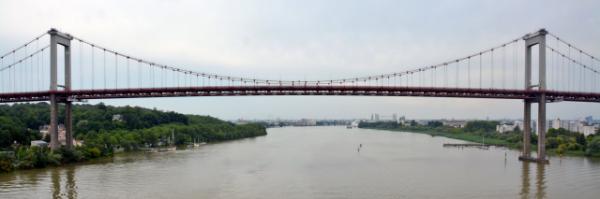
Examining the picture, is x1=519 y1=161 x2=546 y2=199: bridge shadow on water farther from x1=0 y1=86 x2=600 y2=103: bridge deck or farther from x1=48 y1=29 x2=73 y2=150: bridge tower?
x1=48 y1=29 x2=73 y2=150: bridge tower

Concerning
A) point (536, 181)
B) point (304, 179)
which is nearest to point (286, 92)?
point (304, 179)

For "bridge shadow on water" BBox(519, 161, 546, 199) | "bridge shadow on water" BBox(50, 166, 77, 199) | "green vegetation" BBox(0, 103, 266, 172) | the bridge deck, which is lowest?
"bridge shadow on water" BBox(519, 161, 546, 199)

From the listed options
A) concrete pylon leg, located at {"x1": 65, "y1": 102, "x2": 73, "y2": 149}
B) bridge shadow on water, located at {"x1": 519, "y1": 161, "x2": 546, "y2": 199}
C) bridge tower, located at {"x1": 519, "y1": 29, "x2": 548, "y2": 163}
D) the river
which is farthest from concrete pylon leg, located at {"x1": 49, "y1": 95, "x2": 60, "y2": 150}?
bridge tower, located at {"x1": 519, "y1": 29, "x2": 548, "y2": 163}

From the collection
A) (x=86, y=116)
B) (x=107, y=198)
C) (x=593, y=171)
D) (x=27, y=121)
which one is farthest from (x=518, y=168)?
(x=27, y=121)

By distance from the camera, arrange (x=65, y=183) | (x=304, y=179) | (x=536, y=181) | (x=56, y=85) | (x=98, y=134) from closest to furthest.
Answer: (x=65, y=183) → (x=304, y=179) → (x=536, y=181) → (x=56, y=85) → (x=98, y=134)

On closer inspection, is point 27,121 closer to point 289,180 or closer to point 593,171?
point 289,180

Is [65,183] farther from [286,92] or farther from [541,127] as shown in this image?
[541,127]

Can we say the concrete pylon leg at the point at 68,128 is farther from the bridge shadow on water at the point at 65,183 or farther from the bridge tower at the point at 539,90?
the bridge tower at the point at 539,90
